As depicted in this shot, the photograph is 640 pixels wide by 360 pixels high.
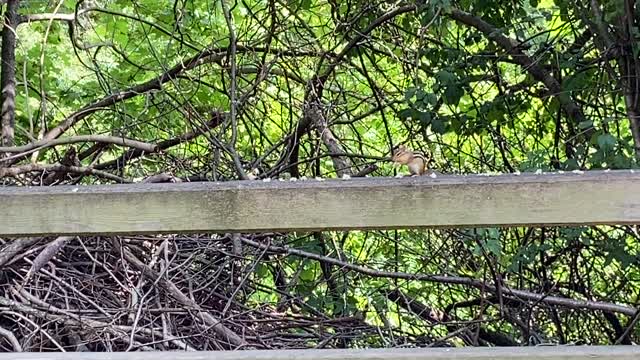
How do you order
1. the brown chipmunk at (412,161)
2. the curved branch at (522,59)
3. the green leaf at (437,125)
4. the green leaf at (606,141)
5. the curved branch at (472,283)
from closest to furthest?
the brown chipmunk at (412,161), the green leaf at (606,141), the curved branch at (472,283), the green leaf at (437,125), the curved branch at (522,59)

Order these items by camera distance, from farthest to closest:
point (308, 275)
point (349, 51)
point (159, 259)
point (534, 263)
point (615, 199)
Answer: point (349, 51)
point (308, 275)
point (534, 263)
point (159, 259)
point (615, 199)

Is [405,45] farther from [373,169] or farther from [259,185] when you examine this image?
[259,185]

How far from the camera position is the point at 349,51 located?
360 cm

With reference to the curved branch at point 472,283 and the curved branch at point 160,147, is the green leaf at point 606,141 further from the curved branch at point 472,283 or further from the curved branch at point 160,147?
the curved branch at point 160,147

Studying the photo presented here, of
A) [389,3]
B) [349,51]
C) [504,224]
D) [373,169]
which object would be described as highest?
[389,3]

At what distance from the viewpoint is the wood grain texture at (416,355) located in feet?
4.29

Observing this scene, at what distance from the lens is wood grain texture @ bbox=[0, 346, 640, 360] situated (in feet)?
4.29

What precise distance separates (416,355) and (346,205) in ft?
0.85

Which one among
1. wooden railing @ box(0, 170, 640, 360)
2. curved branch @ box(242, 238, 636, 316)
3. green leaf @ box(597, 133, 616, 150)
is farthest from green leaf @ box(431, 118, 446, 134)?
wooden railing @ box(0, 170, 640, 360)

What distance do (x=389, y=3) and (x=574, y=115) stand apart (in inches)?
40.5

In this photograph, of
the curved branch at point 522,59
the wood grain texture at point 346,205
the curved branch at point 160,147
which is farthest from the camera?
the curved branch at point 160,147

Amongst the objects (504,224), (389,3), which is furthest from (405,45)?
(504,224)

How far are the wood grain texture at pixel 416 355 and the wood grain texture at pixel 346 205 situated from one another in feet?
0.66

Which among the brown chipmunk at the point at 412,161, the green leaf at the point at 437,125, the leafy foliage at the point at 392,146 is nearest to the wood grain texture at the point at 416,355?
the brown chipmunk at the point at 412,161
